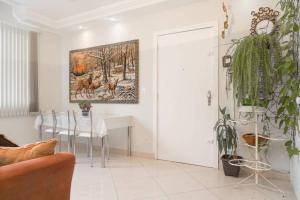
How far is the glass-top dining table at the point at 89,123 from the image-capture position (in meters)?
3.90

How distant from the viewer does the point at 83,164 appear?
3.97m

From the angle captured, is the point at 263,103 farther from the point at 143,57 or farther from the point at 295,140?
the point at 143,57

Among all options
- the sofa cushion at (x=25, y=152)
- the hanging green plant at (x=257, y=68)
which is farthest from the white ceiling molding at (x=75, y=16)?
the sofa cushion at (x=25, y=152)

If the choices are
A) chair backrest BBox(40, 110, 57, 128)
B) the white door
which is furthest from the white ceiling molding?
chair backrest BBox(40, 110, 57, 128)

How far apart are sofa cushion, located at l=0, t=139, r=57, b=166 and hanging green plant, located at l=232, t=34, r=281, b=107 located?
2180mm

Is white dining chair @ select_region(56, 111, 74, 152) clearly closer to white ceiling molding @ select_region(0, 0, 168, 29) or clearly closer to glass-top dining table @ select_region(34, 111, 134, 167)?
glass-top dining table @ select_region(34, 111, 134, 167)

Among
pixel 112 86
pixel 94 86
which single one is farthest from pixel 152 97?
pixel 94 86

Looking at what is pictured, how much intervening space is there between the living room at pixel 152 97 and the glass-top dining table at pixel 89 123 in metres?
0.02

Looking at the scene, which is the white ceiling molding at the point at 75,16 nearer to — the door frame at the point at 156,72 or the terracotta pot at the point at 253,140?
the door frame at the point at 156,72

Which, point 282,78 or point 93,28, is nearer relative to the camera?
Result: point 282,78

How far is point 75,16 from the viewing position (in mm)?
4941

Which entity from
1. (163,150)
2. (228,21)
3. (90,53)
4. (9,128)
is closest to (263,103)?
(228,21)

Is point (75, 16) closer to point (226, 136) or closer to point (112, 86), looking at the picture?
point (112, 86)

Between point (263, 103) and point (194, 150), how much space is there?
1.42 meters
